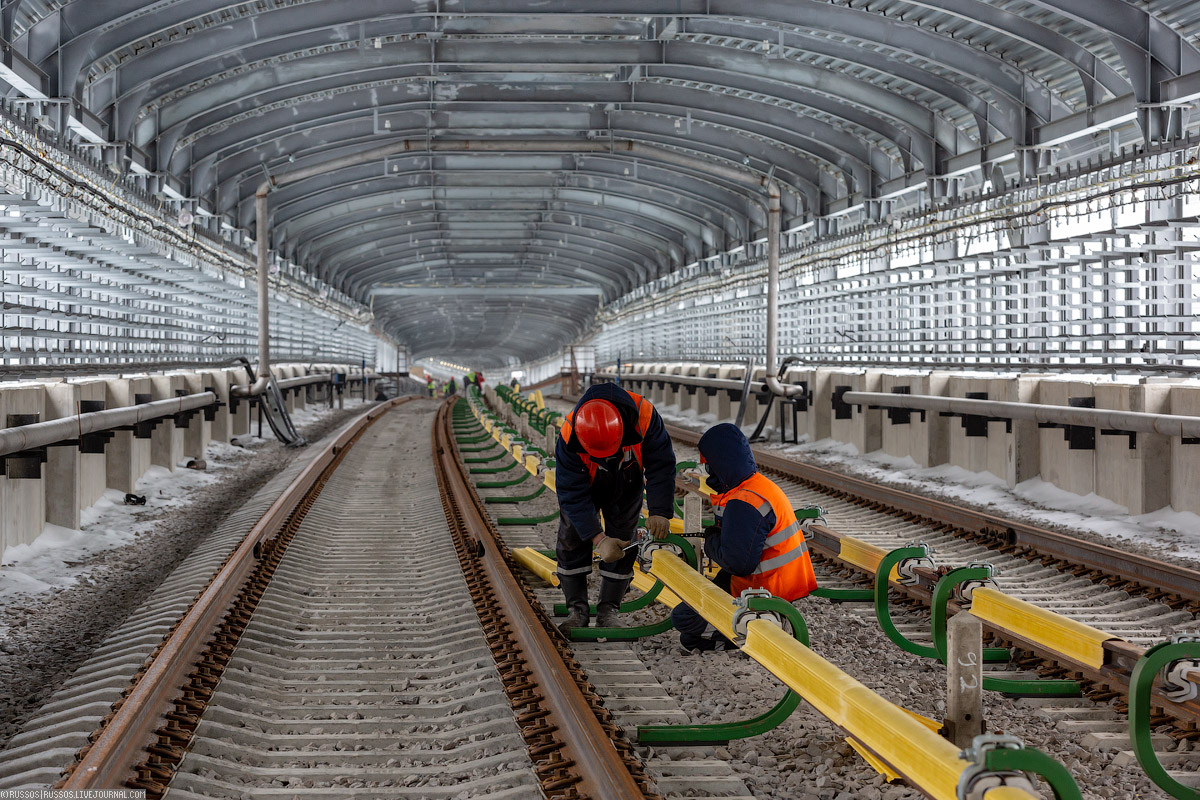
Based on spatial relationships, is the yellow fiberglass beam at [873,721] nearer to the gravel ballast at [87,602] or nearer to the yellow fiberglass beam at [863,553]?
the yellow fiberglass beam at [863,553]

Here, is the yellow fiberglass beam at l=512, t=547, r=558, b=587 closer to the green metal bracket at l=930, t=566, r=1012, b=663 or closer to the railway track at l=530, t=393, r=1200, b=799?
the railway track at l=530, t=393, r=1200, b=799

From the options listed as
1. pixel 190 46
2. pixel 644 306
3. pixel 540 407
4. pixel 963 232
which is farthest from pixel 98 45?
pixel 644 306

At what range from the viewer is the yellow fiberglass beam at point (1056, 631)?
3744mm

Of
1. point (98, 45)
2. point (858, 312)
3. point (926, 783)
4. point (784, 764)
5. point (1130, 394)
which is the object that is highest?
point (98, 45)

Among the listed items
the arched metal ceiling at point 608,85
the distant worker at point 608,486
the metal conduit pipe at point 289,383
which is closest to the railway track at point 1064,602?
the distant worker at point 608,486

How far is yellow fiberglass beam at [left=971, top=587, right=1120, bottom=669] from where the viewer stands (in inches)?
147

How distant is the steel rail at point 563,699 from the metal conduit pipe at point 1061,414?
5.27 m

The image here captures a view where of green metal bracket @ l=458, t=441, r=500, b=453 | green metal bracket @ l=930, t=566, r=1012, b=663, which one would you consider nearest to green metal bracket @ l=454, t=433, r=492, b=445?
green metal bracket @ l=458, t=441, r=500, b=453

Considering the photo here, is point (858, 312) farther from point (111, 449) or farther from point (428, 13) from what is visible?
point (111, 449)

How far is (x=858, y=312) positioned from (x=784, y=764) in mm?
16082

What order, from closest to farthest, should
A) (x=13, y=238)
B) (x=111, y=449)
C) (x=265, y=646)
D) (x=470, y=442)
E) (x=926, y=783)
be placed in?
(x=926, y=783) < (x=265, y=646) < (x=111, y=449) < (x=13, y=238) < (x=470, y=442)

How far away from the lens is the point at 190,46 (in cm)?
1360

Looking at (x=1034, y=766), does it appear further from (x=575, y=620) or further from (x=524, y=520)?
(x=524, y=520)

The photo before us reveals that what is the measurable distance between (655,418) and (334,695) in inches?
80.0
